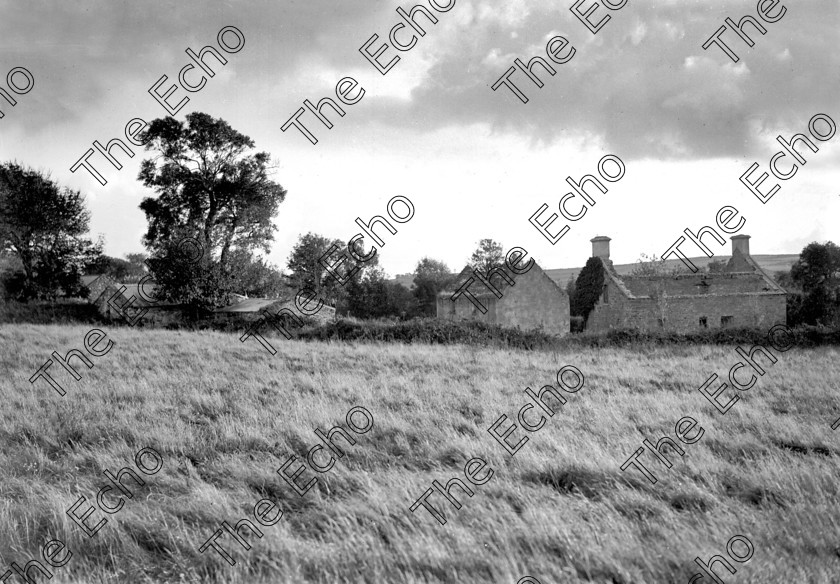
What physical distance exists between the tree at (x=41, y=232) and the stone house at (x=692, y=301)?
3782cm

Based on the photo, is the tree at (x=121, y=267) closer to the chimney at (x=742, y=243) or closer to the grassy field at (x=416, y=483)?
the grassy field at (x=416, y=483)

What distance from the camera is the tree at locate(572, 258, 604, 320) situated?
37.6m

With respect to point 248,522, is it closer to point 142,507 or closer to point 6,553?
point 142,507

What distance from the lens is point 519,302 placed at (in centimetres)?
3175

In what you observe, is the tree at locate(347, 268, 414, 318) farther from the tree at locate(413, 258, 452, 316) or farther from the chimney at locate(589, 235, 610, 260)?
the chimney at locate(589, 235, 610, 260)

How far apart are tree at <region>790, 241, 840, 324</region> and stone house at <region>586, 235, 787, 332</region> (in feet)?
23.2

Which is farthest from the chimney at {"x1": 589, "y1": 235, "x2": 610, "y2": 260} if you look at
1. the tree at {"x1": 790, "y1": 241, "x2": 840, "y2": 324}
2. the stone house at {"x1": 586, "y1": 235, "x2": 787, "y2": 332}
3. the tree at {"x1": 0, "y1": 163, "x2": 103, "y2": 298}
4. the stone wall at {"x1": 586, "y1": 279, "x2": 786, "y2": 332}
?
the tree at {"x1": 0, "y1": 163, "x2": 103, "y2": 298}

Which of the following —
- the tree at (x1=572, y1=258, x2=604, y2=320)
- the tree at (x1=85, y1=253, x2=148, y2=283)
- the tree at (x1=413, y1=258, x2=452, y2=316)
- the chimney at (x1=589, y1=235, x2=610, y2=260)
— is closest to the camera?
the tree at (x1=572, y1=258, x2=604, y2=320)

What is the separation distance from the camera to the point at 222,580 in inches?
155

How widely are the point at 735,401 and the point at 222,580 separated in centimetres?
920

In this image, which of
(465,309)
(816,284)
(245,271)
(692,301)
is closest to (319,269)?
(245,271)

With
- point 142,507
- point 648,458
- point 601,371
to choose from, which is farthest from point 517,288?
point 142,507

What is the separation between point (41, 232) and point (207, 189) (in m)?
14.1

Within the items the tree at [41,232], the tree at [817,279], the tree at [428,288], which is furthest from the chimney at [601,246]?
the tree at [41,232]
